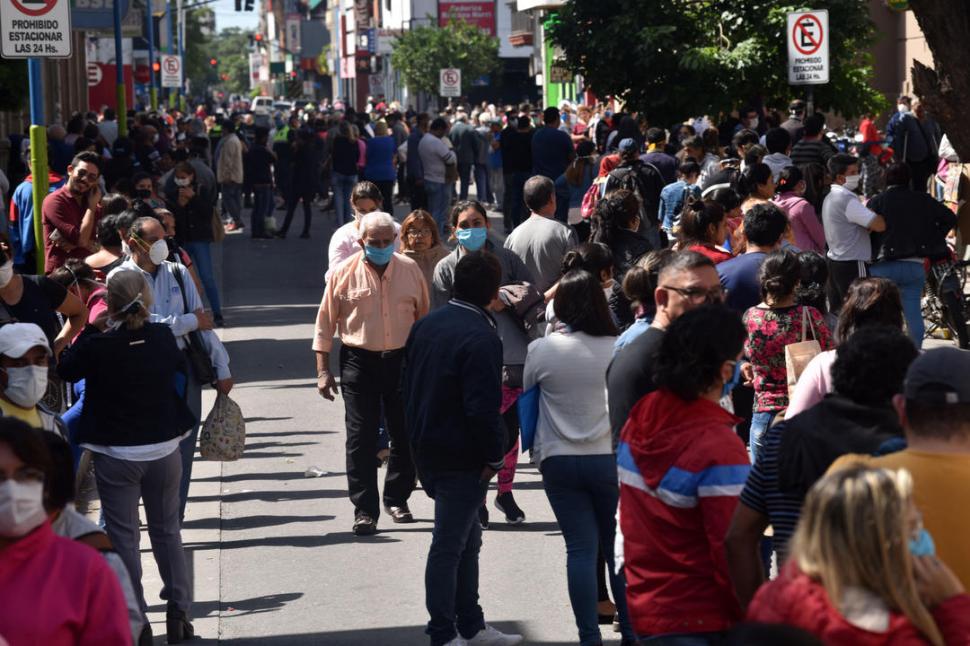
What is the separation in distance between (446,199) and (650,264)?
55.3 feet

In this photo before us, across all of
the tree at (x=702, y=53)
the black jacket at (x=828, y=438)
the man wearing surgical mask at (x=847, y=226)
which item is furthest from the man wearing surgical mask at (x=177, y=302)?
the tree at (x=702, y=53)

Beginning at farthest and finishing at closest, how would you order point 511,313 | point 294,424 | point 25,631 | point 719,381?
point 294,424 < point 511,313 < point 719,381 < point 25,631

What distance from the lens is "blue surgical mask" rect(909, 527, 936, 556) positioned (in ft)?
10.7

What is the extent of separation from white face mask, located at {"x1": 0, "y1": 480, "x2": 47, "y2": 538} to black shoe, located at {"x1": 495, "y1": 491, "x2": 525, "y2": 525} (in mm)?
5306

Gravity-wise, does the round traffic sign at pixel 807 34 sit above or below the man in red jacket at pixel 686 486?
above

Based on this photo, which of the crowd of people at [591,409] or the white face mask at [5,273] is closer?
the crowd of people at [591,409]

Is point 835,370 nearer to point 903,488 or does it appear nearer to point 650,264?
point 903,488

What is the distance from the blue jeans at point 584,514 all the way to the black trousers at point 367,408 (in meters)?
2.68

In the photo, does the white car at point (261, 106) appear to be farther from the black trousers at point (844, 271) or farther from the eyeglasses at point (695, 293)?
the eyeglasses at point (695, 293)

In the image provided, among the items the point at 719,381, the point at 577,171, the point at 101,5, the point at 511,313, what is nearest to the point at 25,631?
the point at 719,381

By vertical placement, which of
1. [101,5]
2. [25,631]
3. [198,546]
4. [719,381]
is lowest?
[198,546]

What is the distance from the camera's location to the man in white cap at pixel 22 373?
613cm

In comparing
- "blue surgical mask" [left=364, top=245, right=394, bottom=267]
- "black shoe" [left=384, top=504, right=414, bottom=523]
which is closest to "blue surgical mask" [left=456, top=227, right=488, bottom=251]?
"blue surgical mask" [left=364, top=245, right=394, bottom=267]

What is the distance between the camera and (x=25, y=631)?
12.7 ft
